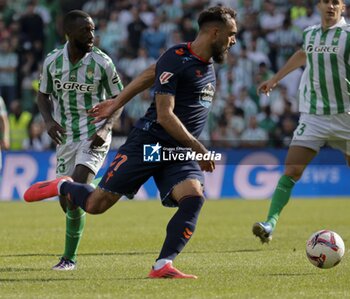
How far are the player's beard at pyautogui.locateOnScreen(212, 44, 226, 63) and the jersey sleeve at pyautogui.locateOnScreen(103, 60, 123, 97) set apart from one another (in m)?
1.72

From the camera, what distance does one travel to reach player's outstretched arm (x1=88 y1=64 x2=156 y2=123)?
25.5 ft

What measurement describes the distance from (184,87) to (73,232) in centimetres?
203

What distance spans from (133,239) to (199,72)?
4650 millimetres

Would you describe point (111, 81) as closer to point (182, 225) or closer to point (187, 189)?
point (187, 189)

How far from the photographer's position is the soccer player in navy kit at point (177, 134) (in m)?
7.50

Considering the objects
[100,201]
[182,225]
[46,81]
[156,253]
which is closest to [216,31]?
[182,225]

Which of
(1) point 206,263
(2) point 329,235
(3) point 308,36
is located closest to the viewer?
(2) point 329,235

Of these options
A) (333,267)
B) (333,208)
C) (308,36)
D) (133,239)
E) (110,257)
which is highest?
(308,36)

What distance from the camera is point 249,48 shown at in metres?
23.1

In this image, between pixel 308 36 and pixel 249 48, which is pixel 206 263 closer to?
pixel 308 36

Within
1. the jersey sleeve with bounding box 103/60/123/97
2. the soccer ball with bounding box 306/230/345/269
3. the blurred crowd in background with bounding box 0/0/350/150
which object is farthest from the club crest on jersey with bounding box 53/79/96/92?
the blurred crowd in background with bounding box 0/0/350/150

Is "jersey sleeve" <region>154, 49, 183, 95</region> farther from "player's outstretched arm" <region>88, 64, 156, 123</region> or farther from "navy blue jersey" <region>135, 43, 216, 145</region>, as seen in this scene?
"player's outstretched arm" <region>88, 64, 156, 123</region>

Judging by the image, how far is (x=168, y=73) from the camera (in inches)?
295

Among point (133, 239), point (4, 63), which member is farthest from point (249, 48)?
point (133, 239)
